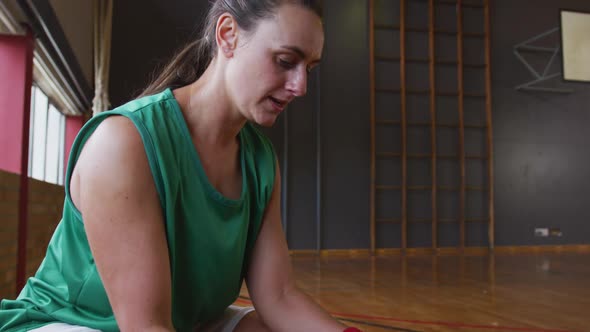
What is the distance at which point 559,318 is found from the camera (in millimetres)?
2723

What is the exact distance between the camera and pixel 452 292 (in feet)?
11.7

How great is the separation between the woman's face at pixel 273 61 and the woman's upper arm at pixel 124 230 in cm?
20

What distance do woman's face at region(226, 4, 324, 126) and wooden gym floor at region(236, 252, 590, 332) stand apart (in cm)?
182

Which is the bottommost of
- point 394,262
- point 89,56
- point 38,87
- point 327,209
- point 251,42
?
point 394,262

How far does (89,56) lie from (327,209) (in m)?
3.16

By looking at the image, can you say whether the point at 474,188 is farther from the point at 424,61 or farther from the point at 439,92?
the point at 424,61

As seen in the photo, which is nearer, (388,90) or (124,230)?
(124,230)

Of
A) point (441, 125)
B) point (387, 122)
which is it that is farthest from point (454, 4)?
point (387, 122)

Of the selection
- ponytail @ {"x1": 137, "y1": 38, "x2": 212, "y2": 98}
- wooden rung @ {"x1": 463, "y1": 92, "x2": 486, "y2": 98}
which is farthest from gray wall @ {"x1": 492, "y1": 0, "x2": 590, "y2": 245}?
ponytail @ {"x1": 137, "y1": 38, "x2": 212, "y2": 98}

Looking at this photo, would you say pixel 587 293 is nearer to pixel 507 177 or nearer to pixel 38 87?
pixel 507 177

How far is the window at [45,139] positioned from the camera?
147 inches

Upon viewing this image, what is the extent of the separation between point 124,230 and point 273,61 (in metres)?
0.33

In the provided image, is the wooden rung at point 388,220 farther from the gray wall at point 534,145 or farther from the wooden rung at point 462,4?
the wooden rung at point 462,4

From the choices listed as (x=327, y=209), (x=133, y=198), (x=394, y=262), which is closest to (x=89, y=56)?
(x=327, y=209)
